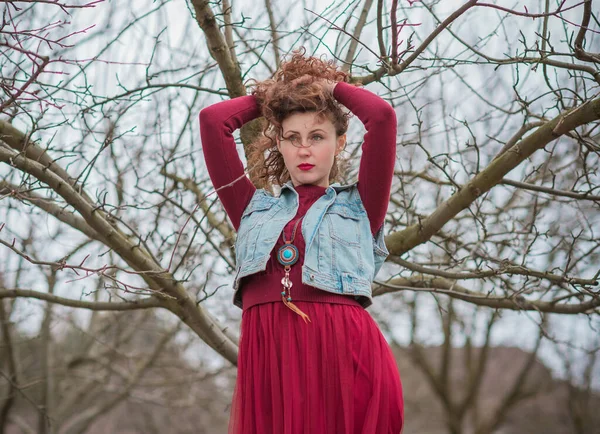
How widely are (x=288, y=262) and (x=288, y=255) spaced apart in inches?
1.1

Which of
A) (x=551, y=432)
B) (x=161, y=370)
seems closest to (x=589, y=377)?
(x=551, y=432)

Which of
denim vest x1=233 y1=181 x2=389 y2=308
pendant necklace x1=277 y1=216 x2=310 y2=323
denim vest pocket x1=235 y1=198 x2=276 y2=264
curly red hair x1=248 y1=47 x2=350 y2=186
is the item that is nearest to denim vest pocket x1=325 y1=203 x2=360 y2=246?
denim vest x1=233 y1=181 x2=389 y2=308

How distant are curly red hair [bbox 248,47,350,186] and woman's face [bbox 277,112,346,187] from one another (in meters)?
0.03

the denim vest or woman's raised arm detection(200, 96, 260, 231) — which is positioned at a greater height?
woman's raised arm detection(200, 96, 260, 231)

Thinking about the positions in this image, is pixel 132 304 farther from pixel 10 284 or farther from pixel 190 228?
pixel 10 284

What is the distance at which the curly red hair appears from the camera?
8.86 ft

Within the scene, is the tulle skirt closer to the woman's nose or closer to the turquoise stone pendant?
the turquoise stone pendant

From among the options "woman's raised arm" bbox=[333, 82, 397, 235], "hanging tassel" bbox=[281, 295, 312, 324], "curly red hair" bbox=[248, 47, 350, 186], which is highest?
"curly red hair" bbox=[248, 47, 350, 186]

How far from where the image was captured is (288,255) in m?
2.54

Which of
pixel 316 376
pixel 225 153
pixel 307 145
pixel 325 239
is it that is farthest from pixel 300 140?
pixel 316 376

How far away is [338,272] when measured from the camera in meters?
2.51

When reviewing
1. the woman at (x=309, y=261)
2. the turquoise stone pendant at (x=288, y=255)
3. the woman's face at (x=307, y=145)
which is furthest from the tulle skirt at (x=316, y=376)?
the woman's face at (x=307, y=145)

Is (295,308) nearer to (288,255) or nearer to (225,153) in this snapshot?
(288,255)

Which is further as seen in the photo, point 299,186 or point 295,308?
point 299,186
